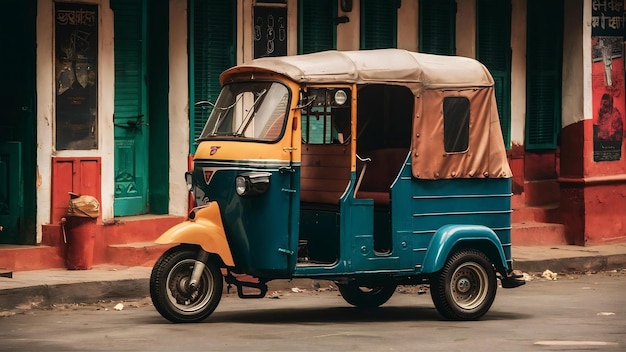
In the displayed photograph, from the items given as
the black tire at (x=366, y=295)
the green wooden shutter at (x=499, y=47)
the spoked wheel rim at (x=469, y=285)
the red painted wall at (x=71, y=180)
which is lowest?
the black tire at (x=366, y=295)

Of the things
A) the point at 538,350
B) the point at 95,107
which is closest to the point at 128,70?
the point at 95,107

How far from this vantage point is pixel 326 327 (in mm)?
11195

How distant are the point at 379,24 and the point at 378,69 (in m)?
6.28

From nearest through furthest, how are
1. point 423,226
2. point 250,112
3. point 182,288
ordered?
point 182,288, point 250,112, point 423,226

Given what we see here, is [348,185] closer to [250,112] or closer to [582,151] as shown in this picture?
[250,112]

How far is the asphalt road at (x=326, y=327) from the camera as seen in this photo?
10.1 metres

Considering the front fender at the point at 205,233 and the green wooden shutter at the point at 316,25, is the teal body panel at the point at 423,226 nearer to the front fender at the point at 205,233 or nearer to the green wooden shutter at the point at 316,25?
the front fender at the point at 205,233

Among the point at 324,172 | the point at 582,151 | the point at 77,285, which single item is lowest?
the point at 77,285

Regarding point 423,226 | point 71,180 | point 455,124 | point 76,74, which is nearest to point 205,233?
point 423,226

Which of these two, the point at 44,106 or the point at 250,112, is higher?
the point at 44,106

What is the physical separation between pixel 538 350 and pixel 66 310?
4.63 m

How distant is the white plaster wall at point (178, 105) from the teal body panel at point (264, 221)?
15.2 ft

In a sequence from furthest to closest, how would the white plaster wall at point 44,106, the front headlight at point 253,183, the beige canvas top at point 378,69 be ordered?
the white plaster wall at point 44,106 → the beige canvas top at point 378,69 → the front headlight at point 253,183

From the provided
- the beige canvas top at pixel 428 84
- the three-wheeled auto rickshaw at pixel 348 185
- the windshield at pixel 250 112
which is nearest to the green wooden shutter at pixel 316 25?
the three-wheeled auto rickshaw at pixel 348 185
